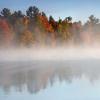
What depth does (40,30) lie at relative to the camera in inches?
2159

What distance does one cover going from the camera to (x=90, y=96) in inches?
470

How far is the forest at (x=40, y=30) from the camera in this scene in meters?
49.0

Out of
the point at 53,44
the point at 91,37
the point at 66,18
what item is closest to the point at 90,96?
the point at 53,44

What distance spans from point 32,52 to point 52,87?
3519 cm

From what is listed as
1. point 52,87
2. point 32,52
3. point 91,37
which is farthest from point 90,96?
point 91,37

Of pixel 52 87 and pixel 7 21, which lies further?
pixel 7 21

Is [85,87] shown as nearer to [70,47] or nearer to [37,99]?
[37,99]

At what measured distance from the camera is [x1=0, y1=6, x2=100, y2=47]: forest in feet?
161

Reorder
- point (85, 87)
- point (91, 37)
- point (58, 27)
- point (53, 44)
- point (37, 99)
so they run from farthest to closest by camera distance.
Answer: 1. point (91, 37)
2. point (58, 27)
3. point (53, 44)
4. point (85, 87)
5. point (37, 99)

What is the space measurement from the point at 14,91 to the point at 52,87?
160 centimetres

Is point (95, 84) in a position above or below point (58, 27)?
below

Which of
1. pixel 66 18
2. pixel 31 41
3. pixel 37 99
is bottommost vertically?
pixel 37 99

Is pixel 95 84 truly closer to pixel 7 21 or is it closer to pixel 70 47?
pixel 7 21

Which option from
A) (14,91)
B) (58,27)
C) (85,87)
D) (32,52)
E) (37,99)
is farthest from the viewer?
(58,27)
